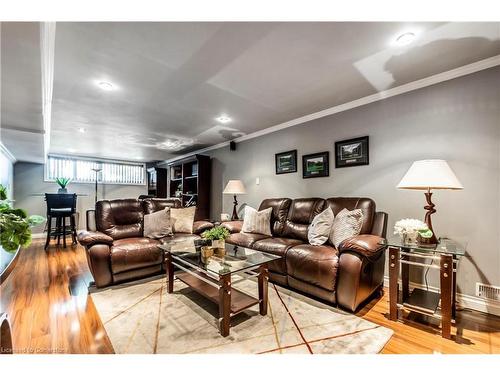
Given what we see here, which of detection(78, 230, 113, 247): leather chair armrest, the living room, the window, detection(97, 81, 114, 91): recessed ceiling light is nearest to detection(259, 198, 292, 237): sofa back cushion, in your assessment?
the living room

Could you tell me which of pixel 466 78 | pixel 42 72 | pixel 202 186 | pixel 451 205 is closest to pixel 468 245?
pixel 451 205

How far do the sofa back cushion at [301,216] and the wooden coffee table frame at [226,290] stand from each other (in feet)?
3.45

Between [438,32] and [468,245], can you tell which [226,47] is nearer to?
[438,32]

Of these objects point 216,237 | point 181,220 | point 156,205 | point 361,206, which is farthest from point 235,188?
point 361,206

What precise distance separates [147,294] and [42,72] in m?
2.23

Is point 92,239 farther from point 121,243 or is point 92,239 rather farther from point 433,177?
point 433,177

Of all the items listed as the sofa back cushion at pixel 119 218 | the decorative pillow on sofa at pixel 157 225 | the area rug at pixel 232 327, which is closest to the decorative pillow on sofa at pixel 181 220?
the decorative pillow on sofa at pixel 157 225

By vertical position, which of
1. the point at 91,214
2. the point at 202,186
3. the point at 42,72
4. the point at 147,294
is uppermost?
the point at 42,72

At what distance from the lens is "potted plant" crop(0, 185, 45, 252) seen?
2.84 ft

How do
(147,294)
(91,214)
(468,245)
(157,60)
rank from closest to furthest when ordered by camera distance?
(157,60) → (468,245) → (147,294) → (91,214)

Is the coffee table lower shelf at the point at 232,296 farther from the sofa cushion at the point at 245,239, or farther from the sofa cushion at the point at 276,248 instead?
the sofa cushion at the point at 245,239

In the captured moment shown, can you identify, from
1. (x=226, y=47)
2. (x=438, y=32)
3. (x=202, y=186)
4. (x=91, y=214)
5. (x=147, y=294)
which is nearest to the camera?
(x=438, y=32)

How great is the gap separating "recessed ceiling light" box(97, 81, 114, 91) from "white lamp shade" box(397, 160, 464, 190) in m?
3.02

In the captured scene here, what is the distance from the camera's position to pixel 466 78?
7.05 feet
